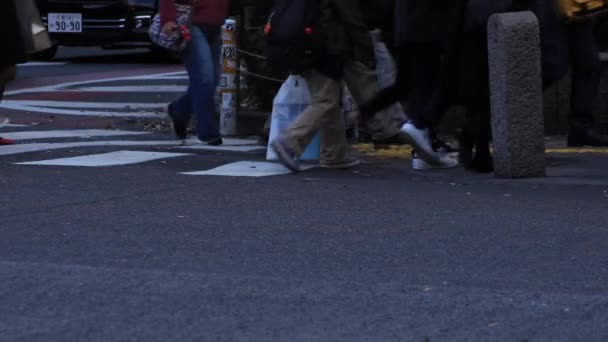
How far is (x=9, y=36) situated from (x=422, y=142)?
3003 mm

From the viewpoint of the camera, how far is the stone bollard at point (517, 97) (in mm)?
9031

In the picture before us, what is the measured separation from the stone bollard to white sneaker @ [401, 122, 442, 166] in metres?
0.50

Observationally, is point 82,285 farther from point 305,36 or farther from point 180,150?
point 180,150

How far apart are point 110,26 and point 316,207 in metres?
14.5

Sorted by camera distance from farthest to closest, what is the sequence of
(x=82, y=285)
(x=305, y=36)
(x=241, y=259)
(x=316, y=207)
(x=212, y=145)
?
(x=212, y=145) < (x=305, y=36) < (x=316, y=207) < (x=241, y=259) < (x=82, y=285)

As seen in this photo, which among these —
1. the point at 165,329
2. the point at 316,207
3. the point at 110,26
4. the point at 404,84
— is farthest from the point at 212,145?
the point at 110,26

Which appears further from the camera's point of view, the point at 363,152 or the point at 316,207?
the point at 363,152

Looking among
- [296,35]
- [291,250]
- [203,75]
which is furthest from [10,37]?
[291,250]

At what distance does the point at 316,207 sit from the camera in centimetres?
764

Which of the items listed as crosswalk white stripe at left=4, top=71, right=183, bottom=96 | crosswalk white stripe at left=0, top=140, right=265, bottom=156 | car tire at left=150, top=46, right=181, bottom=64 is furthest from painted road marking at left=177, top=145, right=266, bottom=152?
car tire at left=150, top=46, right=181, bottom=64

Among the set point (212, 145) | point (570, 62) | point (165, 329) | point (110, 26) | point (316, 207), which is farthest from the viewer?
point (110, 26)

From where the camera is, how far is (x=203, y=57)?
35.7 feet

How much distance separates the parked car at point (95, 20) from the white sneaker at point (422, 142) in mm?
12319

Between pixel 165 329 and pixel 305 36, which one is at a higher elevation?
pixel 305 36
